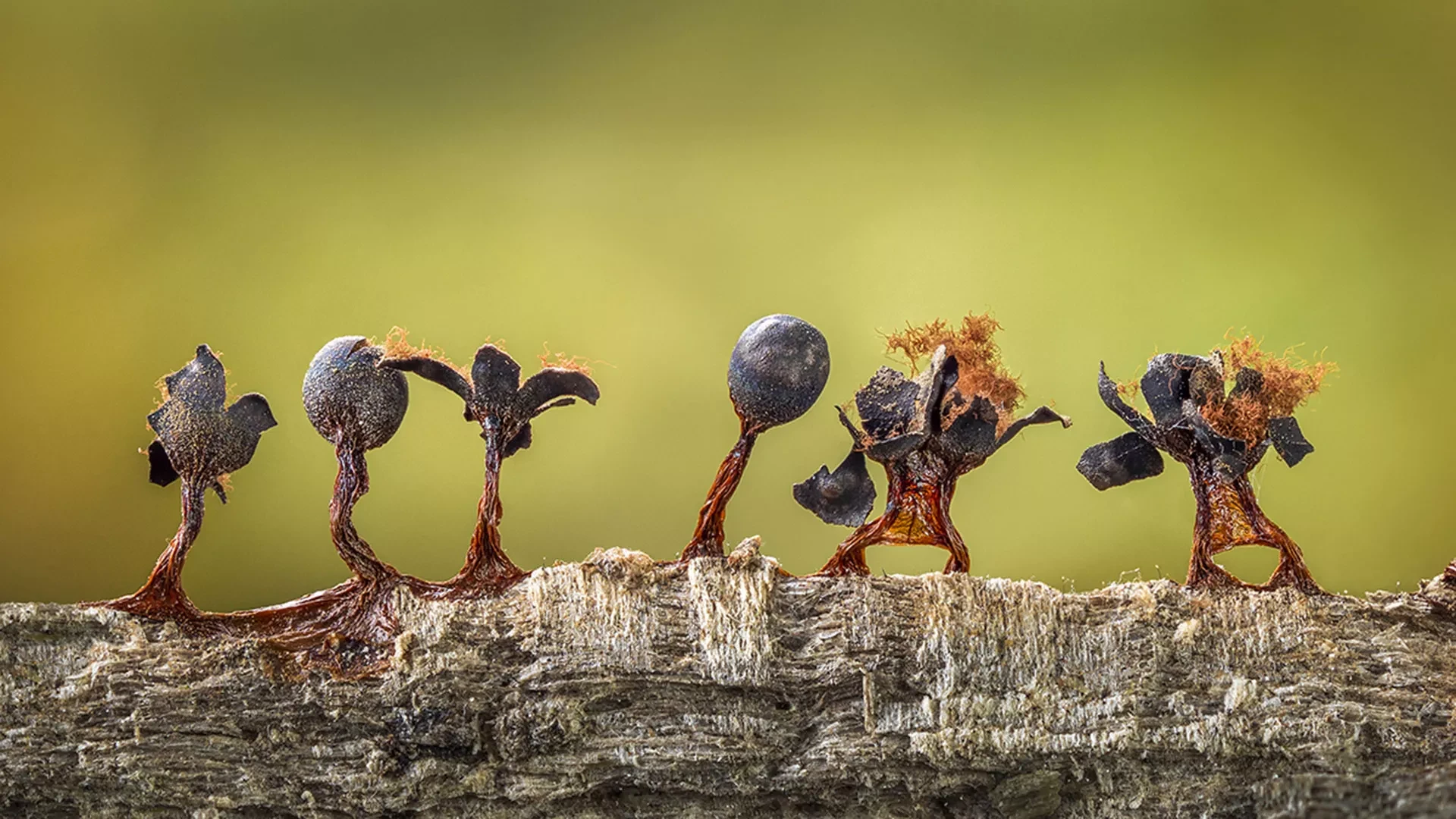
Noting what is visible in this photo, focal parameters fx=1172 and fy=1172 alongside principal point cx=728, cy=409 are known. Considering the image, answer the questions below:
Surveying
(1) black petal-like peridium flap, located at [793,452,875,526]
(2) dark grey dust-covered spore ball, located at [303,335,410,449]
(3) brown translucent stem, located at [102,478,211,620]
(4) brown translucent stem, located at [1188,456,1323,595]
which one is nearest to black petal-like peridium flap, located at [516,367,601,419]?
(2) dark grey dust-covered spore ball, located at [303,335,410,449]

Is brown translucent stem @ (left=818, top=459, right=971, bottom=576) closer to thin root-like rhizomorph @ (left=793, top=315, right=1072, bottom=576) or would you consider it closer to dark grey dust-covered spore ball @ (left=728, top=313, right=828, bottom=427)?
thin root-like rhizomorph @ (left=793, top=315, right=1072, bottom=576)

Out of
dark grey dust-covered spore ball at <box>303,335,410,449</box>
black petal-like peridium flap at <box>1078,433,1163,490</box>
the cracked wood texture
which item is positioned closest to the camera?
the cracked wood texture

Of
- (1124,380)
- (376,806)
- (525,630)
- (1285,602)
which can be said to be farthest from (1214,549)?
(376,806)

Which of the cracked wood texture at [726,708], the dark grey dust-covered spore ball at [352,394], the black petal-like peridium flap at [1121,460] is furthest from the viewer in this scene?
the black petal-like peridium flap at [1121,460]

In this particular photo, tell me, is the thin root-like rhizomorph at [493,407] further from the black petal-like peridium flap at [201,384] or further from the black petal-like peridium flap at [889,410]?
the black petal-like peridium flap at [889,410]

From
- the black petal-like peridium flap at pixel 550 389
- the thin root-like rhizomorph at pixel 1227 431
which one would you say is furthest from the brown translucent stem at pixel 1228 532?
the black petal-like peridium flap at pixel 550 389

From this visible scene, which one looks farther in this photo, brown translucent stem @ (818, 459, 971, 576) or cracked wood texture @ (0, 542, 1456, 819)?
brown translucent stem @ (818, 459, 971, 576)

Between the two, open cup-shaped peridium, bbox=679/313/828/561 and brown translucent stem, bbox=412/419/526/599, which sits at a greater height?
open cup-shaped peridium, bbox=679/313/828/561
